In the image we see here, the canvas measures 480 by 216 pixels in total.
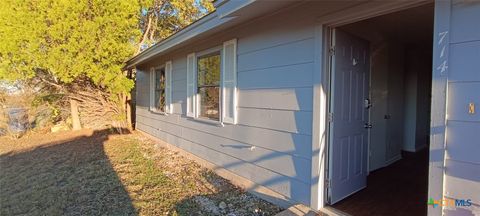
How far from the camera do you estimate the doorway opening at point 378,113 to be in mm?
2977

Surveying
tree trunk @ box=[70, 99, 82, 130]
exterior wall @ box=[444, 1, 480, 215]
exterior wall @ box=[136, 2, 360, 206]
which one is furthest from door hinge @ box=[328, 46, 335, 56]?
tree trunk @ box=[70, 99, 82, 130]

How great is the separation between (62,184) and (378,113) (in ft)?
16.6

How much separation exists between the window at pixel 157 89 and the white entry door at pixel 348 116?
17.6 feet

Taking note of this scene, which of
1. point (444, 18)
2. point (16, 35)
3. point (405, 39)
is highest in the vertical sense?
point (16, 35)

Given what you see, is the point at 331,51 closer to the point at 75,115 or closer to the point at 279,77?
the point at 279,77

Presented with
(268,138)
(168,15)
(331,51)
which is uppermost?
(168,15)

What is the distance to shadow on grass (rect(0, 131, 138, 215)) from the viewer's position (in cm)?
340

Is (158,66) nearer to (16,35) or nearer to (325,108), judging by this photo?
(16,35)

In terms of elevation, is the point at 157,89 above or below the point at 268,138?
above

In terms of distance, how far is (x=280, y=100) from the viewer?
125 inches

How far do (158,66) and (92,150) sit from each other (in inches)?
105

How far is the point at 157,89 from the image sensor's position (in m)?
7.79

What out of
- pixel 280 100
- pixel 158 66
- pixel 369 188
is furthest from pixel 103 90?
pixel 369 188

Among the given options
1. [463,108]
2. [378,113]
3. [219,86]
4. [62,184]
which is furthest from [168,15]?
[463,108]
